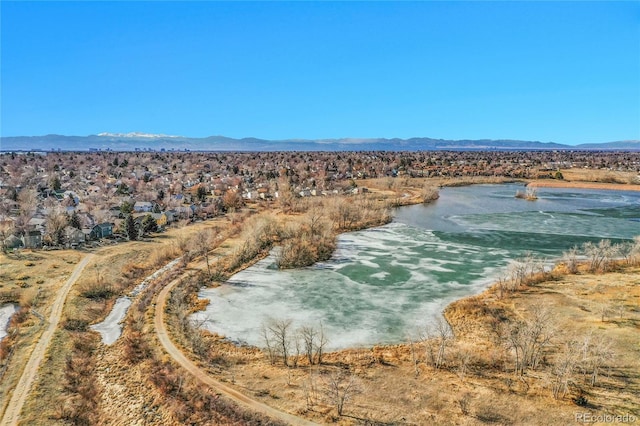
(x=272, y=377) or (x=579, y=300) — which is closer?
(x=272, y=377)

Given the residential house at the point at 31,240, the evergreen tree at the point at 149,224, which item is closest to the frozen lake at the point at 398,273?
the evergreen tree at the point at 149,224

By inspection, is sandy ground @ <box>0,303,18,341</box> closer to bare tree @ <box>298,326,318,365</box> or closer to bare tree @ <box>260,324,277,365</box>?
bare tree @ <box>260,324,277,365</box>

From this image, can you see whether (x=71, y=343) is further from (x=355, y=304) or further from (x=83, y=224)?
(x=83, y=224)

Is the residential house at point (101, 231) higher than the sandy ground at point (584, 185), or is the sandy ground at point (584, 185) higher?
the sandy ground at point (584, 185)

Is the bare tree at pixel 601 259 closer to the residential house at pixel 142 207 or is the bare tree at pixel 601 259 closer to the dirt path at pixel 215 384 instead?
the dirt path at pixel 215 384

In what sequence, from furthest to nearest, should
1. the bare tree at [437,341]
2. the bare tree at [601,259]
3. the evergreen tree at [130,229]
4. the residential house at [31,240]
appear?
1. the evergreen tree at [130,229]
2. the residential house at [31,240]
3. the bare tree at [601,259]
4. the bare tree at [437,341]

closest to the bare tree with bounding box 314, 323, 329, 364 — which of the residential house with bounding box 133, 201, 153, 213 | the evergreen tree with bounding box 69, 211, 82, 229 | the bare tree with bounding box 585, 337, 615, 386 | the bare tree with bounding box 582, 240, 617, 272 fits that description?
the bare tree with bounding box 585, 337, 615, 386

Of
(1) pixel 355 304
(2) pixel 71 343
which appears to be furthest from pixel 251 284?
Result: (2) pixel 71 343
